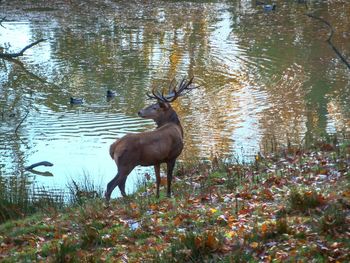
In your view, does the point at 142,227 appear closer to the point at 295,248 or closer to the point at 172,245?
the point at 172,245

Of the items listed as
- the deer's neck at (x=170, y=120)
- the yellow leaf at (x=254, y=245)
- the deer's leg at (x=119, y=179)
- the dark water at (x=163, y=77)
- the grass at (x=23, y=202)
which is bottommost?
the dark water at (x=163, y=77)

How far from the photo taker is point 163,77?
22.6 meters

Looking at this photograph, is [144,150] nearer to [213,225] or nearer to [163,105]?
[163,105]

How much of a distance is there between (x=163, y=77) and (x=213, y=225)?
14.5 metres

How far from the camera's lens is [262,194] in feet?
31.6

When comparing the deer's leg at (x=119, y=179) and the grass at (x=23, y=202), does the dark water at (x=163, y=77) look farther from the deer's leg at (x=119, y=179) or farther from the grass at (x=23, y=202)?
the deer's leg at (x=119, y=179)

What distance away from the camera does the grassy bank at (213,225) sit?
742 centimetres

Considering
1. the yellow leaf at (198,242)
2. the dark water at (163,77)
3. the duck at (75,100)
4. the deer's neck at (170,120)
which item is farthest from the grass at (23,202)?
the duck at (75,100)

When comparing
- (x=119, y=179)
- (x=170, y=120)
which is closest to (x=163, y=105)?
(x=170, y=120)

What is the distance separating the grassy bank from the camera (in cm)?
742

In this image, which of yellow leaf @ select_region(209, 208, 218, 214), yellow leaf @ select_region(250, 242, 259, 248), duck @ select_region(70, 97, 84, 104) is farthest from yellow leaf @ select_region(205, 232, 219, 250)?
duck @ select_region(70, 97, 84, 104)

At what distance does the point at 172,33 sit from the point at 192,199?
20353 millimetres

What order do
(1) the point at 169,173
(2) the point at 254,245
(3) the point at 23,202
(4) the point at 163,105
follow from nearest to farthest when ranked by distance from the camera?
(2) the point at 254,245 → (1) the point at 169,173 → (3) the point at 23,202 → (4) the point at 163,105

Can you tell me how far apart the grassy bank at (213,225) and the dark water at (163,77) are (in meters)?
3.08
